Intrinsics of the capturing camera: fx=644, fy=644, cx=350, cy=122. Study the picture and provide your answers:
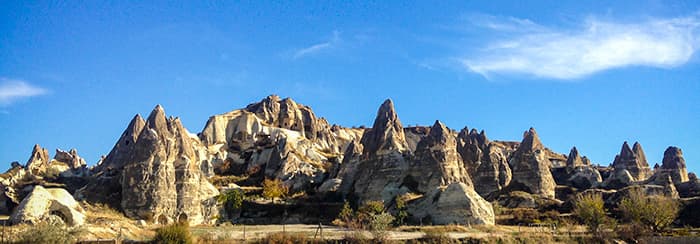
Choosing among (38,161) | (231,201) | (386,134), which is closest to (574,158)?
(386,134)

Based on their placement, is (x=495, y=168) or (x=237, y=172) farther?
(x=237, y=172)

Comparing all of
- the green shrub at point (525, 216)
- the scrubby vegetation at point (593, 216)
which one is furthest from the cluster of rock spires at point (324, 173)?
the scrubby vegetation at point (593, 216)

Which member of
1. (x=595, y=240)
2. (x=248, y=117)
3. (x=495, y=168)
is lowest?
(x=595, y=240)

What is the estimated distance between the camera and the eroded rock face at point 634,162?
Answer: 85438 millimetres

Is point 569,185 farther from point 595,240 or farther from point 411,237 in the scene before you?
point 411,237

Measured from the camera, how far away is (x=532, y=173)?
226 ft

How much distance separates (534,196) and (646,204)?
18.7 meters

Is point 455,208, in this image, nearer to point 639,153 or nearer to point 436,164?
point 436,164

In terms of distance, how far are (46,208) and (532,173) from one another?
48308 millimetres

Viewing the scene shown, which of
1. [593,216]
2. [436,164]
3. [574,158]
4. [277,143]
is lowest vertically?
[593,216]

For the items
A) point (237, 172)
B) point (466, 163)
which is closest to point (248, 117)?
point (237, 172)

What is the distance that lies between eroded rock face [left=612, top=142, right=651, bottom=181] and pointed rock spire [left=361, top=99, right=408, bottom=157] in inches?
1343

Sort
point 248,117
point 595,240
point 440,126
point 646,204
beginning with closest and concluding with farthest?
point 595,240, point 646,204, point 440,126, point 248,117

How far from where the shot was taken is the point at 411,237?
35031 mm
